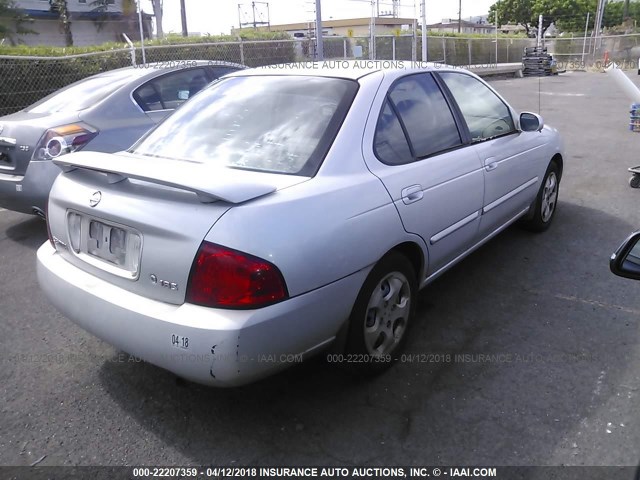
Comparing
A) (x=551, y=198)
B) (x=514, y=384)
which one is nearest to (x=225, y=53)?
(x=551, y=198)

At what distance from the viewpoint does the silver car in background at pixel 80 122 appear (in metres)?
5.07

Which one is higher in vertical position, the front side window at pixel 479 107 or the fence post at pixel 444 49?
the fence post at pixel 444 49

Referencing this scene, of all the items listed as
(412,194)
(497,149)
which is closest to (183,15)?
(497,149)

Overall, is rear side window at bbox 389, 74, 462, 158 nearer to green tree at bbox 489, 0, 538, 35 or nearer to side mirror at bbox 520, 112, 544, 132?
side mirror at bbox 520, 112, 544, 132

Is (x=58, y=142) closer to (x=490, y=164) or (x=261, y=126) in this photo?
(x=261, y=126)

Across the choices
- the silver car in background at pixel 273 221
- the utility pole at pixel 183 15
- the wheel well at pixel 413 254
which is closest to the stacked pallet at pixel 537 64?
the utility pole at pixel 183 15

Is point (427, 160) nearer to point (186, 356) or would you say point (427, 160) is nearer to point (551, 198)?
point (186, 356)

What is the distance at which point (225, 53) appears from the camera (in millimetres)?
16250

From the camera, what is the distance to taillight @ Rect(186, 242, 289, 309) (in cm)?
220

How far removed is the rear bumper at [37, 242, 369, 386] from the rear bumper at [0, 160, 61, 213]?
2.77m

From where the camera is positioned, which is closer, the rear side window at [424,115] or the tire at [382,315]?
the tire at [382,315]

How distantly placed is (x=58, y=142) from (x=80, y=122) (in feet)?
1.11

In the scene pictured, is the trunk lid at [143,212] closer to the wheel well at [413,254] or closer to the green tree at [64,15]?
the wheel well at [413,254]

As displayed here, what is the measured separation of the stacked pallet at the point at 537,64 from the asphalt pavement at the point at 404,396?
29.6m
